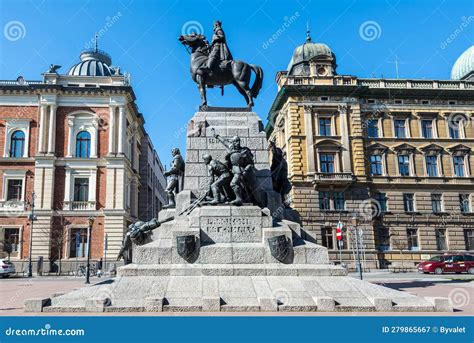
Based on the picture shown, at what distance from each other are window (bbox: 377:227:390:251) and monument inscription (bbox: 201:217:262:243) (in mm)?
32940

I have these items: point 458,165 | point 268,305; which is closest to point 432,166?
point 458,165

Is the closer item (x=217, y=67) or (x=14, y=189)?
(x=217, y=67)

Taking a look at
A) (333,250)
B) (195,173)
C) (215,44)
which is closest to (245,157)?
(195,173)

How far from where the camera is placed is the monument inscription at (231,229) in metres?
12.4

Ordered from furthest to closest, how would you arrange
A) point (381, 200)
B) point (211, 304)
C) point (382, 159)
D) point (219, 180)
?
point (382, 159) < point (381, 200) < point (219, 180) < point (211, 304)

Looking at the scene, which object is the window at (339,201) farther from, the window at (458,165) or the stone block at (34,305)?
the stone block at (34,305)

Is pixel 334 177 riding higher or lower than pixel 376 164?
lower

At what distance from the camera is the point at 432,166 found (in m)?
45.5

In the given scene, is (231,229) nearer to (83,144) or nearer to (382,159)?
(83,144)

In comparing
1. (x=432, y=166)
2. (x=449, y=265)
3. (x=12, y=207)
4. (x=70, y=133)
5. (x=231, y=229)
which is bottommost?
(x=449, y=265)

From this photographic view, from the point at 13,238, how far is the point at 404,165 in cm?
3991

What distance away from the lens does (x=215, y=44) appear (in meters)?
16.4

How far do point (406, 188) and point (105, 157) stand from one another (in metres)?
31.2

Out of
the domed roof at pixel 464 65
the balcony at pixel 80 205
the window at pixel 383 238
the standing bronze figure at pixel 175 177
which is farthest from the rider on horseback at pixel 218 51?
the domed roof at pixel 464 65
